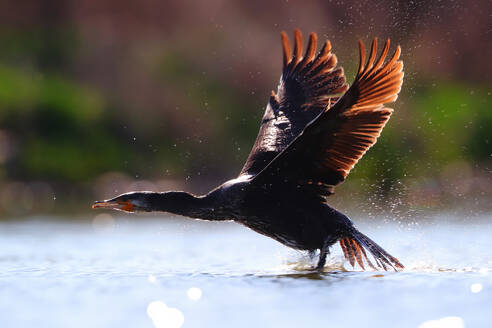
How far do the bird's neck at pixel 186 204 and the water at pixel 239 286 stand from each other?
0.54m

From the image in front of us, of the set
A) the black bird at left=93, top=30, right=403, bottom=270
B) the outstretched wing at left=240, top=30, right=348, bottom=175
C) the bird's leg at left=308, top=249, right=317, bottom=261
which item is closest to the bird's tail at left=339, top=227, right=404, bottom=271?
the black bird at left=93, top=30, right=403, bottom=270

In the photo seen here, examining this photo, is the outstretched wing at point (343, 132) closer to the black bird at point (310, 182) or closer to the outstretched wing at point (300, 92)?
the black bird at point (310, 182)

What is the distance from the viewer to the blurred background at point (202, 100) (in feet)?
59.0

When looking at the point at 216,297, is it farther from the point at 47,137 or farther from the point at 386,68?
the point at 47,137

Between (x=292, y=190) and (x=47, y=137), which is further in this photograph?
(x=47, y=137)

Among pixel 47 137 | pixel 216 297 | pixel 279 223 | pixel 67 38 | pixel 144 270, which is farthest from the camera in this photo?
pixel 67 38

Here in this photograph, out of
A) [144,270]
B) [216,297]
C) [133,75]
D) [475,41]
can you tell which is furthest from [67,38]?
[216,297]

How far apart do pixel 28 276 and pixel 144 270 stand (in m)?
1.06

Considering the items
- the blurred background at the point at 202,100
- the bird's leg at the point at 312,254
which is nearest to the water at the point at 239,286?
the bird's leg at the point at 312,254

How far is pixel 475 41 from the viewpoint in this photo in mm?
22125

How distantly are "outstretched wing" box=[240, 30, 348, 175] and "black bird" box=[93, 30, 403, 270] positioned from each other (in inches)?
1.4

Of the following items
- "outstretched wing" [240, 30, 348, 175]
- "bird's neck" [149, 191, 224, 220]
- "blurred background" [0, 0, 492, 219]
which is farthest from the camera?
"blurred background" [0, 0, 492, 219]

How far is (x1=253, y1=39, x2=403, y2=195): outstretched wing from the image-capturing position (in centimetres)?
727

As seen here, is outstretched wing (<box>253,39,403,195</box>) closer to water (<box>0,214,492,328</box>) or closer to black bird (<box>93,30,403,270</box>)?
black bird (<box>93,30,403,270</box>)
